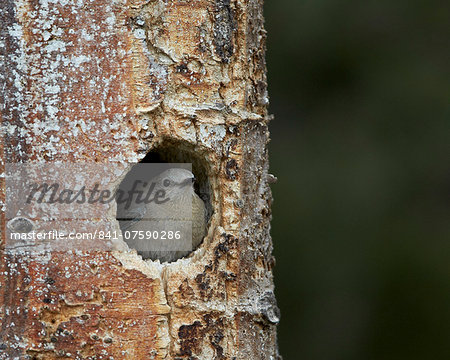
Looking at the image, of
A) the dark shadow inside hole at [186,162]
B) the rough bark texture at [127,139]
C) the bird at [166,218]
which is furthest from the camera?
the bird at [166,218]

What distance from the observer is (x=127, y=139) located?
3.26 meters

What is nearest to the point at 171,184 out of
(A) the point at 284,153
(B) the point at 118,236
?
(B) the point at 118,236

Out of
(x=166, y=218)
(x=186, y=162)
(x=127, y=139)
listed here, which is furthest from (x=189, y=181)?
(x=127, y=139)

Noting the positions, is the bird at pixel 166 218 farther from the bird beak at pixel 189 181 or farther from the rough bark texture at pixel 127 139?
the rough bark texture at pixel 127 139

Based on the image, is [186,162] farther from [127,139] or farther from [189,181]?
[127,139]

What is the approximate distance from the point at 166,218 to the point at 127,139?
837 mm

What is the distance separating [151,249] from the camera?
12.6 feet

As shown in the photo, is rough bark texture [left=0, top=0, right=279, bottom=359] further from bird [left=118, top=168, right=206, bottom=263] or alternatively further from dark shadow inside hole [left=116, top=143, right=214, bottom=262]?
bird [left=118, top=168, right=206, bottom=263]

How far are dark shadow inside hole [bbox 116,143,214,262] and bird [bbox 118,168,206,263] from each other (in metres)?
0.04

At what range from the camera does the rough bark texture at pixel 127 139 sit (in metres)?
3.17

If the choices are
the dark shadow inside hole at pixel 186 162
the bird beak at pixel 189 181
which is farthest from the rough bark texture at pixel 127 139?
the bird beak at pixel 189 181

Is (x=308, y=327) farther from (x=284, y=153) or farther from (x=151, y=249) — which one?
(x=151, y=249)

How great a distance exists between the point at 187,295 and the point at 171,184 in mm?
726

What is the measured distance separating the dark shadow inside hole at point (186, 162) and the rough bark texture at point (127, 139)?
74 millimetres
